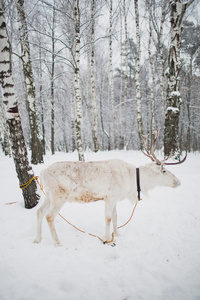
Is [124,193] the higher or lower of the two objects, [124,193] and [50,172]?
the lower

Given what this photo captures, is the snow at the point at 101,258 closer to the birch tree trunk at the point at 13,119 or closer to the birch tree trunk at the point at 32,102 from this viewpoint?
the birch tree trunk at the point at 13,119

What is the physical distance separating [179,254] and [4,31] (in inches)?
214

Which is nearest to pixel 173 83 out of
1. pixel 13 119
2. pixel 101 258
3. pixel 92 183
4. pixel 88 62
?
pixel 92 183

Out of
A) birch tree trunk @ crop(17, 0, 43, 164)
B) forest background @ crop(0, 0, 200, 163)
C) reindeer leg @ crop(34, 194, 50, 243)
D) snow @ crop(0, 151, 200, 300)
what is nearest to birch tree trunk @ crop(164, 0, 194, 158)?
forest background @ crop(0, 0, 200, 163)

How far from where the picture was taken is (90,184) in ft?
9.38

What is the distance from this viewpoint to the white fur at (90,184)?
2.73m

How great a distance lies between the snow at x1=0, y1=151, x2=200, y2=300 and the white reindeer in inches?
13.0

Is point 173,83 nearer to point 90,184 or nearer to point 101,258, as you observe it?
point 90,184

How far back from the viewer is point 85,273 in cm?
214

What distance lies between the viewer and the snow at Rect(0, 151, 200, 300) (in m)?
1.91

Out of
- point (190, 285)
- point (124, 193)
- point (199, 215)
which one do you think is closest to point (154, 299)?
point (190, 285)

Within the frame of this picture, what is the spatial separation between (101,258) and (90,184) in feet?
3.84

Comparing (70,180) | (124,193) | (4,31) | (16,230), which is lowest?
(16,230)

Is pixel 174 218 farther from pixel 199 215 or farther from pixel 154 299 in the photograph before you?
pixel 154 299
